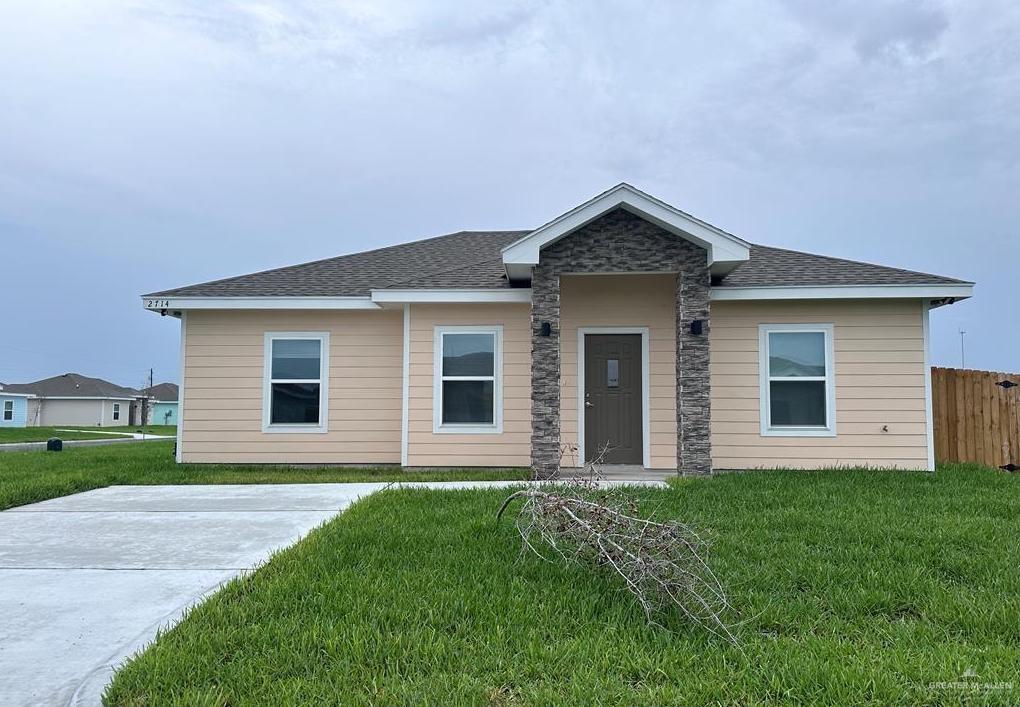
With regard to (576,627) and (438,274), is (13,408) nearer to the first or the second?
(438,274)

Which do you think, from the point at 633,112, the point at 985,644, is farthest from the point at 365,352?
the point at 633,112

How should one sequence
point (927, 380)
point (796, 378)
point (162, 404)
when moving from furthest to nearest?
point (162, 404) → point (796, 378) → point (927, 380)

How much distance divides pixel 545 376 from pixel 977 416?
7312mm

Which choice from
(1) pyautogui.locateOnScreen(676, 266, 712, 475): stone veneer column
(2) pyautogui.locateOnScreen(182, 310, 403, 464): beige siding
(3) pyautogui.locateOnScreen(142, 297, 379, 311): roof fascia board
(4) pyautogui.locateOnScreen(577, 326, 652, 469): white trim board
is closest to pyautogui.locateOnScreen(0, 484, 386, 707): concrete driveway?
(2) pyautogui.locateOnScreen(182, 310, 403, 464): beige siding

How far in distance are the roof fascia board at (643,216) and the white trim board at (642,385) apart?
1792 millimetres

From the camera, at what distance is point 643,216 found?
8.11 m

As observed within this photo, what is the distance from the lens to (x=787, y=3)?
475 inches

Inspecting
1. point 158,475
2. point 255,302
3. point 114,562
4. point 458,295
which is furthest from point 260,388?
point 114,562

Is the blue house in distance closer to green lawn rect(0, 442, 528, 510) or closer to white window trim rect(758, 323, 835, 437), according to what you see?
green lawn rect(0, 442, 528, 510)

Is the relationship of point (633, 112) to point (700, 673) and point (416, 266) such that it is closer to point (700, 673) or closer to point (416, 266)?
point (416, 266)

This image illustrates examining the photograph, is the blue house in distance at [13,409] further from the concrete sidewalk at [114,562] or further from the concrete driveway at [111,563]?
the concrete driveway at [111,563]

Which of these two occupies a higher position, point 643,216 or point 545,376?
point 643,216

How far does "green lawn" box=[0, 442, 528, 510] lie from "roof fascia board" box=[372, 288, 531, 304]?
2.58 m

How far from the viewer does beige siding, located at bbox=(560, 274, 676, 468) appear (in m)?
9.20
